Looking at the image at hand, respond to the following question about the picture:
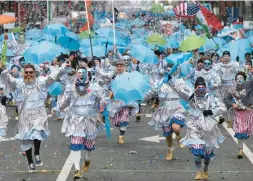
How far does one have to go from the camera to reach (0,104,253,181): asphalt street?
13711 mm

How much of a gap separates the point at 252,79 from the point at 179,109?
1.41 meters

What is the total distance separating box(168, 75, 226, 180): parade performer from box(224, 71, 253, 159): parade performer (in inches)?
79.3

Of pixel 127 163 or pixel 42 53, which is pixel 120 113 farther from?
pixel 127 163

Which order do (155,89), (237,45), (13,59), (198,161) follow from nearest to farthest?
(198,161) → (155,89) → (237,45) → (13,59)

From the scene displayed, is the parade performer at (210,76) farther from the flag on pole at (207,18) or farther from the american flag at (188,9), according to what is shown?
the american flag at (188,9)

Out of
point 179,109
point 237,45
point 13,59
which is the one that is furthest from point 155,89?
point 13,59

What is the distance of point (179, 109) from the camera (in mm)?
15664

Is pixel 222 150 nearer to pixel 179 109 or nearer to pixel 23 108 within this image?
pixel 179 109

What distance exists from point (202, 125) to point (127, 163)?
2096 millimetres

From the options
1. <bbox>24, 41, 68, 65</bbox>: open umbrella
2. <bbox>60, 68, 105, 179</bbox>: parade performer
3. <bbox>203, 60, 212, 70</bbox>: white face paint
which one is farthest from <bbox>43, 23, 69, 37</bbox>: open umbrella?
<bbox>60, 68, 105, 179</bbox>: parade performer

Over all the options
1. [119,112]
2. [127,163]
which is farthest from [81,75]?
[119,112]

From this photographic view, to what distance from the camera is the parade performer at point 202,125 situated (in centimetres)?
1325

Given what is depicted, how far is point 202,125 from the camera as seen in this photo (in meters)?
13.4

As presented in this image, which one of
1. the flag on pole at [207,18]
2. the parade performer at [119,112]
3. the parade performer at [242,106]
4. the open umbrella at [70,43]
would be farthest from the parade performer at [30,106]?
the flag on pole at [207,18]
